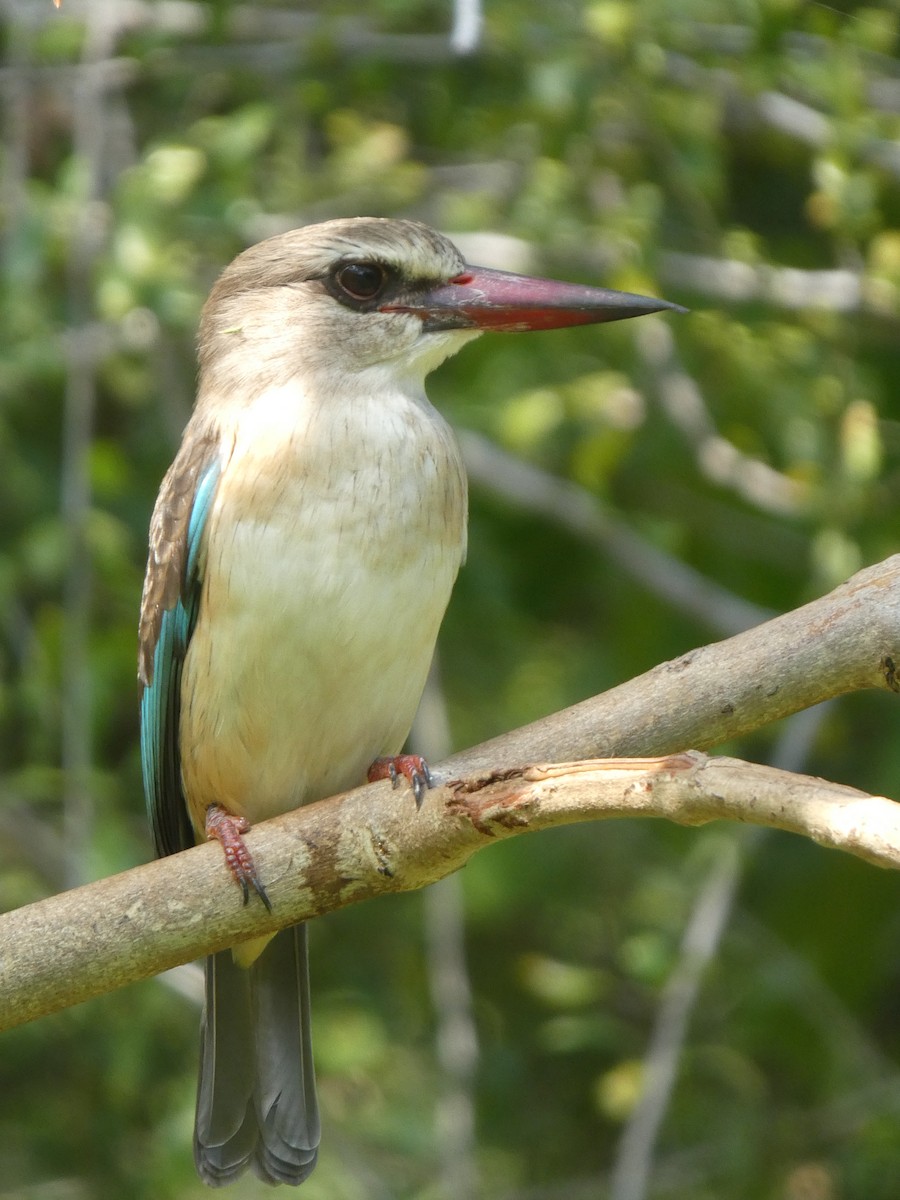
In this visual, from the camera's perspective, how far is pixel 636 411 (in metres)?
4.25

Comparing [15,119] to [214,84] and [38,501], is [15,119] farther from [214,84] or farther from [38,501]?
[38,501]

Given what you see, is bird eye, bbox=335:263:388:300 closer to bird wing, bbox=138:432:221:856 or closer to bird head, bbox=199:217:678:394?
bird head, bbox=199:217:678:394

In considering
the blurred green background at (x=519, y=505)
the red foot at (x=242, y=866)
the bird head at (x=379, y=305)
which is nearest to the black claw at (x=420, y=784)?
the red foot at (x=242, y=866)

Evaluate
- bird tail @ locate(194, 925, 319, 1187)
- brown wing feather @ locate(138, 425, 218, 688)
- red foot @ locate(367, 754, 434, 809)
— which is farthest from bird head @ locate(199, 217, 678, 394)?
bird tail @ locate(194, 925, 319, 1187)

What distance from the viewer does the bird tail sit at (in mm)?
3238

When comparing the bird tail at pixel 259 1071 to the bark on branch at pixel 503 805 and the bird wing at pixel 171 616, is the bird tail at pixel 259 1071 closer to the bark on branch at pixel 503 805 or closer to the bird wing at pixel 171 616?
the bird wing at pixel 171 616

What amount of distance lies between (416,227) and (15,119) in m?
1.98

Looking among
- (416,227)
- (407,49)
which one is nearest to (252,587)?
(416,227)

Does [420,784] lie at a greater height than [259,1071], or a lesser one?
greater

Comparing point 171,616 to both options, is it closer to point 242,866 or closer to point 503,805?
point 242,866

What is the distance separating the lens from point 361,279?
3.20 meters

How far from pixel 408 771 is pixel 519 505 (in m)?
2.08

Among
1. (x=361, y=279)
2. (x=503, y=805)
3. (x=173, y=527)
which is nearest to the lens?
(x=503, y=805)

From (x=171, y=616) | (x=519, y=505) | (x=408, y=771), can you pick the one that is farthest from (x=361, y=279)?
(x=519, y=505)
